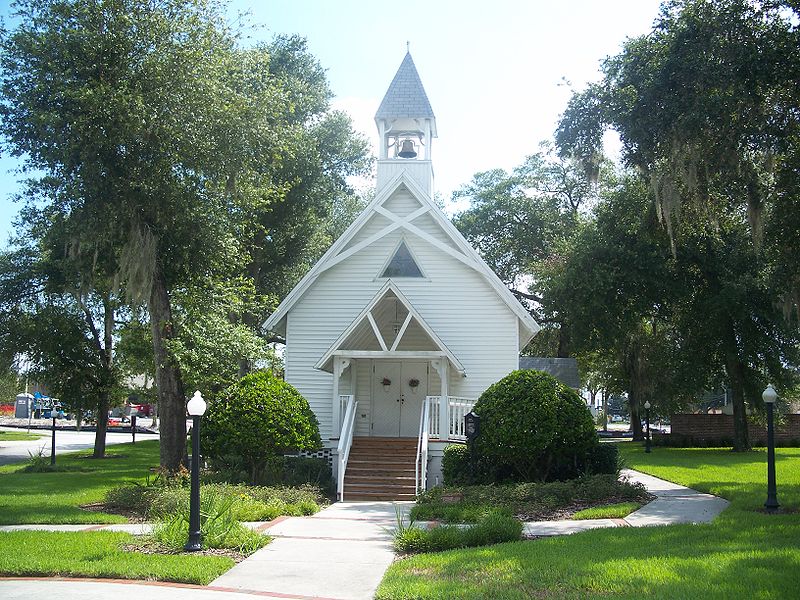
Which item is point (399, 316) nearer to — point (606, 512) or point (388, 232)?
point (388, 232)

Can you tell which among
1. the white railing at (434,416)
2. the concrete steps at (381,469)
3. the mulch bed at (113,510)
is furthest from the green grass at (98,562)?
the white railing at (434,416)

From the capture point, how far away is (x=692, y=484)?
18109 millimetres

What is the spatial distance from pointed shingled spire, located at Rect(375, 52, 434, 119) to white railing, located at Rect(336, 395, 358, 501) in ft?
29.4

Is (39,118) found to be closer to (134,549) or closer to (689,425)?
(134,549)

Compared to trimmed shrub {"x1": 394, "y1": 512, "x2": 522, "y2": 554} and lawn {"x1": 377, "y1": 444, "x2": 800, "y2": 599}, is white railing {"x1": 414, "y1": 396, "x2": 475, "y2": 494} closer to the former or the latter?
trimmed shrub {"x1": 394, "y1": 512, "x2": 522, "y2": 554}

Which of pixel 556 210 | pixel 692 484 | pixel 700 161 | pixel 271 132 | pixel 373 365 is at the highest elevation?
pixel 556 210

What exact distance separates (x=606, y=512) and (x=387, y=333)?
9772 mm

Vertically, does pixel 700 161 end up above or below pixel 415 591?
above

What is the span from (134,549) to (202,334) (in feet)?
30.7

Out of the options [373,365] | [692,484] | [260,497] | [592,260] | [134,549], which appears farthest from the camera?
[592,260]

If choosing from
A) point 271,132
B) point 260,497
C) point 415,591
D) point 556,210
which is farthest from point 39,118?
point 556,210

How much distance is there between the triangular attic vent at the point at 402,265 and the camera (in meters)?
21.4

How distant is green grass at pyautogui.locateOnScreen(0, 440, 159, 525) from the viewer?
13.2 metres

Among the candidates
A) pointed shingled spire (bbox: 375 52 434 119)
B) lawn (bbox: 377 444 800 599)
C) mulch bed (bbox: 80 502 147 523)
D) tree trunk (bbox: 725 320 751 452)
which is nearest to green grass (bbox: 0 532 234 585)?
lawn (bbox: 377 444 800 599)
